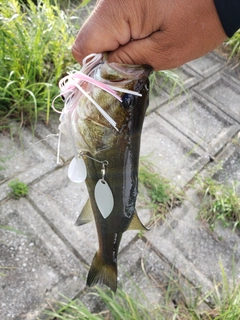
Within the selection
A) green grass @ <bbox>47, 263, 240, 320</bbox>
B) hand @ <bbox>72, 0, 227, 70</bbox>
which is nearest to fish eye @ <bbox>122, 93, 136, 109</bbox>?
hand @ <bbox>72, 0, 227, 70</bbox>

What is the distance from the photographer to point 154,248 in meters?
2.57

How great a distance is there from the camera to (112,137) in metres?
1.35

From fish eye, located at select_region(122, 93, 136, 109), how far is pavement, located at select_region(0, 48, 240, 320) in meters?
0.52

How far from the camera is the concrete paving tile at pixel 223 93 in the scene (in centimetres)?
408

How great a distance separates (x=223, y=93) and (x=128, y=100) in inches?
131

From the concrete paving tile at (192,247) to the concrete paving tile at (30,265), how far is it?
27.0 inches

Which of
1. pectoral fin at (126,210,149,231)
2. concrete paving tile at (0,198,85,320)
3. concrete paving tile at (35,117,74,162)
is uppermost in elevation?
pectoral fin at (126,210,149,231)

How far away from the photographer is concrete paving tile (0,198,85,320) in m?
2.06

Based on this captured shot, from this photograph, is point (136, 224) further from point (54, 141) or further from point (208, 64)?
point (208, 64)

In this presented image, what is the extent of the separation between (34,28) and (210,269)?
2501 millimetres

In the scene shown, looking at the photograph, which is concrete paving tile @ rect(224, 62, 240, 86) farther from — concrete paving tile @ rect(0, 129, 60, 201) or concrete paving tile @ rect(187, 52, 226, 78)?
concrete paving tile @ rect(0, 129, 60, 201)

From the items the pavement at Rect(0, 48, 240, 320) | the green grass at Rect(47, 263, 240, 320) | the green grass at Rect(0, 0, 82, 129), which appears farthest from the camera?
the green grass at Rect(0, 0, 82, 129)

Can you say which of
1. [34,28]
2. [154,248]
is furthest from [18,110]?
[154,248]

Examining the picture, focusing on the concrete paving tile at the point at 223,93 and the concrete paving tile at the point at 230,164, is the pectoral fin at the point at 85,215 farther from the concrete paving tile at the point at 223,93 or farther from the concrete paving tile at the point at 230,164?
the concrete paving tile at the point at 223,93
